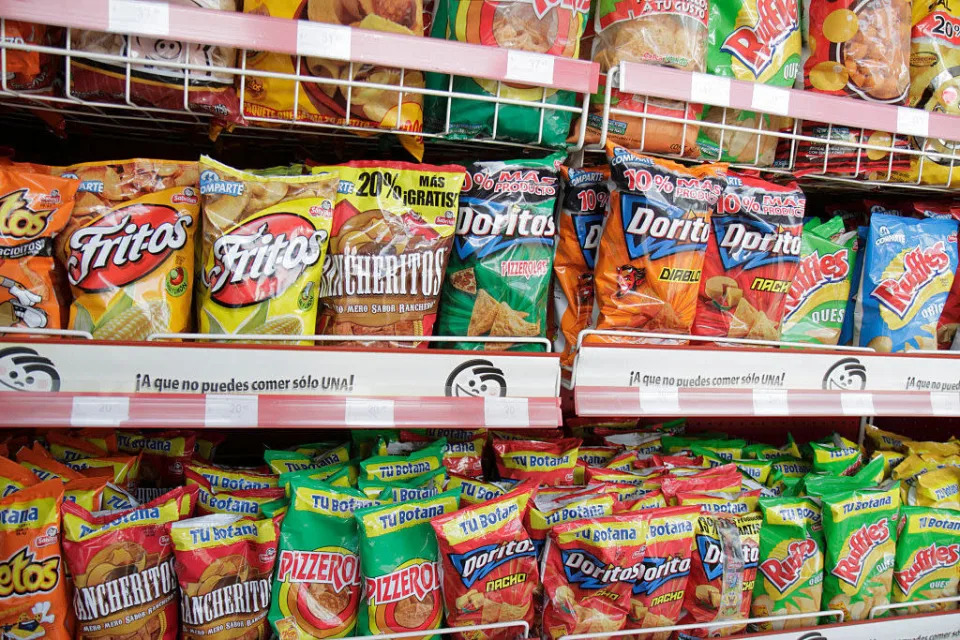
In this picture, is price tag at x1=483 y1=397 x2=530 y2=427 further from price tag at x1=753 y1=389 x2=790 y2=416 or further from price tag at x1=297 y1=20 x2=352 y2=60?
price tag at x1=297 y1=20 x2=352 y2=60

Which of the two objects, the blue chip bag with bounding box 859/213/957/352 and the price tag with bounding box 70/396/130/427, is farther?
the blue chip bag with bounding box 859/213/957/352

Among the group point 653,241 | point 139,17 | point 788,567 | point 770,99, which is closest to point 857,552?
point 788,567

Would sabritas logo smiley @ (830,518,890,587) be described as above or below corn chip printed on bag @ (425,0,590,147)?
below

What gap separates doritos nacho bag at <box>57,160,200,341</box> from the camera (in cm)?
103

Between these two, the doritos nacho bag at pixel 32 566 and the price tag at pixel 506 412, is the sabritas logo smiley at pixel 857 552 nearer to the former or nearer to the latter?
the price tag at pixel 506 412

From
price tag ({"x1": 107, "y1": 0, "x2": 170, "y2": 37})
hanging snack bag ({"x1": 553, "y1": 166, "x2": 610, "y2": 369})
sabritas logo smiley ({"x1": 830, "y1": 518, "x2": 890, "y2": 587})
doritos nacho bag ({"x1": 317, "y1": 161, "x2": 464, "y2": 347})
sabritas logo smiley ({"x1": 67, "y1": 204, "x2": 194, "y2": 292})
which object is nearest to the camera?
price tag ({"x1": 107, "y1": 0, "x2": 170, "y2": 37})

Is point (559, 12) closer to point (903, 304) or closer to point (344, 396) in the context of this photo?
point (344, 396)

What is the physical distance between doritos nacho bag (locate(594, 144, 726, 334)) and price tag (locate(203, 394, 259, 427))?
0.63 metres

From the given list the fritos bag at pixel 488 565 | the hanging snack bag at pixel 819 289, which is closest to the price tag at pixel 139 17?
the fritos bag at pixel 488 565

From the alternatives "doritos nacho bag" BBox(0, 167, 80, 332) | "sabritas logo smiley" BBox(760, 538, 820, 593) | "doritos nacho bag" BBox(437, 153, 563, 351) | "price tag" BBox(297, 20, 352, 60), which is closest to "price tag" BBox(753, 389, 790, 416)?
"sabritas logo smiley" BBox(760, 538, 820, 593)

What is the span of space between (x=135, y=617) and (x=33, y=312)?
50 centimetres

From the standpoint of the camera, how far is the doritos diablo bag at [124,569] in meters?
1.04

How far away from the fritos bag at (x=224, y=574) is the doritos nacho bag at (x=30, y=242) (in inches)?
15.5

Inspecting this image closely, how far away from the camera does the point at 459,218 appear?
3.98ft
